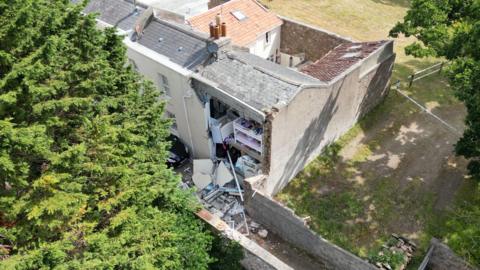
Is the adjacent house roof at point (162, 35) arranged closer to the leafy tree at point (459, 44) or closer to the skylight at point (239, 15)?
the skylight at point (239, 15)

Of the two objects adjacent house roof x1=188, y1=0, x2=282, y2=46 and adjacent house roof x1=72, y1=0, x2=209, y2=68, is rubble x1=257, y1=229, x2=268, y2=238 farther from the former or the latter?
adjacent house roof x1=188, y1=0, x2=282, y2=46

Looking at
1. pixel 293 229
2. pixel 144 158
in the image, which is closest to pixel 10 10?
pixel 144 158

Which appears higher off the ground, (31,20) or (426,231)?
(31,20)

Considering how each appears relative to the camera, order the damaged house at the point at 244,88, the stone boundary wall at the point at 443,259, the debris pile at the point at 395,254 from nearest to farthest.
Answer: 1. the stone boundary wall at the point at 443,259
2. the debris pile at the point at 395,254
3. the damaged house at the point at 244,88

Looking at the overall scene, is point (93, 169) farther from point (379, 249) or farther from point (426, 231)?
point (426, 231)

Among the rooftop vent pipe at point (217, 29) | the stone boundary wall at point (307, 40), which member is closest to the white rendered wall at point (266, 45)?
the stone boundary wall at point (307, 40)

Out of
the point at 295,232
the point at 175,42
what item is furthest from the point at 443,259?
the point at 175,42

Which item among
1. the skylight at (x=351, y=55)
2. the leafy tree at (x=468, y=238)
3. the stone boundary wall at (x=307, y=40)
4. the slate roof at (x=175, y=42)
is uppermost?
the slate roof at (x=175, y=42)

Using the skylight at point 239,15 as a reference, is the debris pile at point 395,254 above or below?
below
